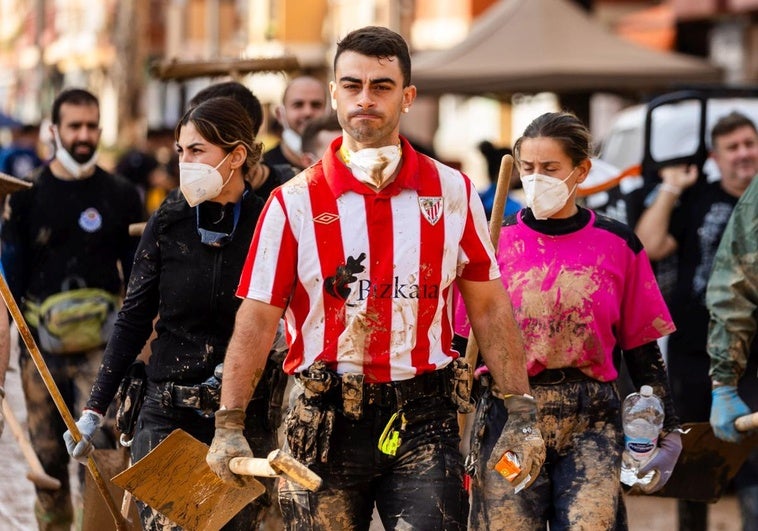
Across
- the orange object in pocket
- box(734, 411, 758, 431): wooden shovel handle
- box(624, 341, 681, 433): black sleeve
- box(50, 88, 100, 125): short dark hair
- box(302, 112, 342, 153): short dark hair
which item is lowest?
box(734, 411, 758, 431): wooden shovel handle

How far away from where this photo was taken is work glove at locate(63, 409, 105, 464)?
6.15 metres

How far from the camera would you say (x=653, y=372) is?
6.20 meters

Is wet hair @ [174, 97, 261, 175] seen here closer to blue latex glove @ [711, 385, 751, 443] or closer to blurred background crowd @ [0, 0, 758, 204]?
blue latex glove @ [711, 385, 751, 443]

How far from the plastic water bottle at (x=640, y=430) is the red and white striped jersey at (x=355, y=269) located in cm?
120

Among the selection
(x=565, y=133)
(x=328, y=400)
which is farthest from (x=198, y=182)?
(x=565, y=133)

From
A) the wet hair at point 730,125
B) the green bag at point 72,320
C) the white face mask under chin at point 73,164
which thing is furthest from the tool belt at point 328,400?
the wet hair at point 730,125

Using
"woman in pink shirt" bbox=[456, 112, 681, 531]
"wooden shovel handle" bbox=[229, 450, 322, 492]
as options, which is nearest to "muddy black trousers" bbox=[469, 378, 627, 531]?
"woman in pink shirt" bbox=[456, 112, 681, 531]

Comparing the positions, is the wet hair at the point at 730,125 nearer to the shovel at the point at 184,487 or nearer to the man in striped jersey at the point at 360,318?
the man in striped jersey at the point at 360,318

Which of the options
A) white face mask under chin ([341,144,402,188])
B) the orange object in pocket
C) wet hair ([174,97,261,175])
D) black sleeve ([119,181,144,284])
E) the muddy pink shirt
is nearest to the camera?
white face mask under chin ([341,144,402,188])

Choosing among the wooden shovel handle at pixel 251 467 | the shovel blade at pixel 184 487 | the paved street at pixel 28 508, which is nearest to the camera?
the wooden shovel handle at pixel 251 467

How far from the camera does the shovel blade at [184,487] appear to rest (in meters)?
5.53

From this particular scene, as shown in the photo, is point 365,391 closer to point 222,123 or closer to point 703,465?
point 222,123

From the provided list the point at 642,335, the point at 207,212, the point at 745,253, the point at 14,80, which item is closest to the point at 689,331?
the point at 745,253

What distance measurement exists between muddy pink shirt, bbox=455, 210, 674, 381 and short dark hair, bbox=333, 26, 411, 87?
1.08m
